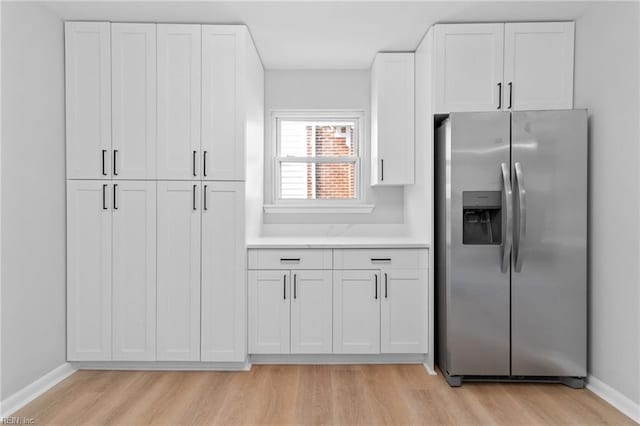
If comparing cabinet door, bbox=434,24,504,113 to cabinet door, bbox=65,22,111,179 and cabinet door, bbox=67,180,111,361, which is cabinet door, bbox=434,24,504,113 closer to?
cabinet door, bbox=65,22,111,179

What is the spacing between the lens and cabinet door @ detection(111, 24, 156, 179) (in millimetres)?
2936

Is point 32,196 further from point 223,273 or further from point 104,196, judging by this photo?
point 223,273

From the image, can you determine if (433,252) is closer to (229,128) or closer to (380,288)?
(380,288)

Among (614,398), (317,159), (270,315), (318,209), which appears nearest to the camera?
(614,398)

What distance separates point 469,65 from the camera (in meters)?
2.96

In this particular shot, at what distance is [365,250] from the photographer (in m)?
3.10

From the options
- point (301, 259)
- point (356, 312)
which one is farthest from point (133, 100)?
point (356, 312)

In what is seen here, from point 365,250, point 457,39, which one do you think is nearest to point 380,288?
point 365,250

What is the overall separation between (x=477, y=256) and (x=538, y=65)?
141 cm

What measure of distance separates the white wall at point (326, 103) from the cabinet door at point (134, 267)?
117 cm

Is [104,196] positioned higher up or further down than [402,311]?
higher up

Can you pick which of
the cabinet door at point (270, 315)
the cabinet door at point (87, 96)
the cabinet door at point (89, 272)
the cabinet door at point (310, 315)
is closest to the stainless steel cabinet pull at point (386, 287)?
the cabinet door at point (310, 315)

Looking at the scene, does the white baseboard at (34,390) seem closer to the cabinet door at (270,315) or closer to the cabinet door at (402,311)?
the cabinet door at (270,315)

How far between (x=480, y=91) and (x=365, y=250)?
1392mm
